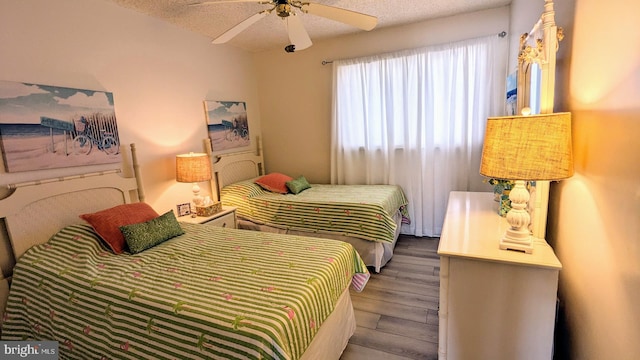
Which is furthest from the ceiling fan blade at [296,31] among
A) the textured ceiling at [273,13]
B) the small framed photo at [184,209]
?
the small framed photo at [184,209]

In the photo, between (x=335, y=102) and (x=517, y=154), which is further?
(x=335, y=102)

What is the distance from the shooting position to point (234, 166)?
148 inches

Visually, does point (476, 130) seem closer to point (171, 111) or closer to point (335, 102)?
point (335, 102)

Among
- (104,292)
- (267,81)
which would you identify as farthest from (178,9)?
(104,292)

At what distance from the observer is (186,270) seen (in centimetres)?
168

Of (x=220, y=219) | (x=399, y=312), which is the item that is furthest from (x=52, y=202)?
(x=399, y=312)

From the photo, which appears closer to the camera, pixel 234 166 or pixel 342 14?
pixel 342 14

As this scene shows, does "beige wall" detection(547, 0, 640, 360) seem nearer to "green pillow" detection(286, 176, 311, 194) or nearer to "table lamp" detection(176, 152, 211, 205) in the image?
"green pillow" detection(286, 176, 311, 194)

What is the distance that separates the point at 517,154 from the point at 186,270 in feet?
5.81

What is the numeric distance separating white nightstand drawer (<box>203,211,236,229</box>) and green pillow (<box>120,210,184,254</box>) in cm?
56

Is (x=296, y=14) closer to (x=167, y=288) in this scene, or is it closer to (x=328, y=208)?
(x=328, y=208)

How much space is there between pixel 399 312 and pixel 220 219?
188 centimetres
